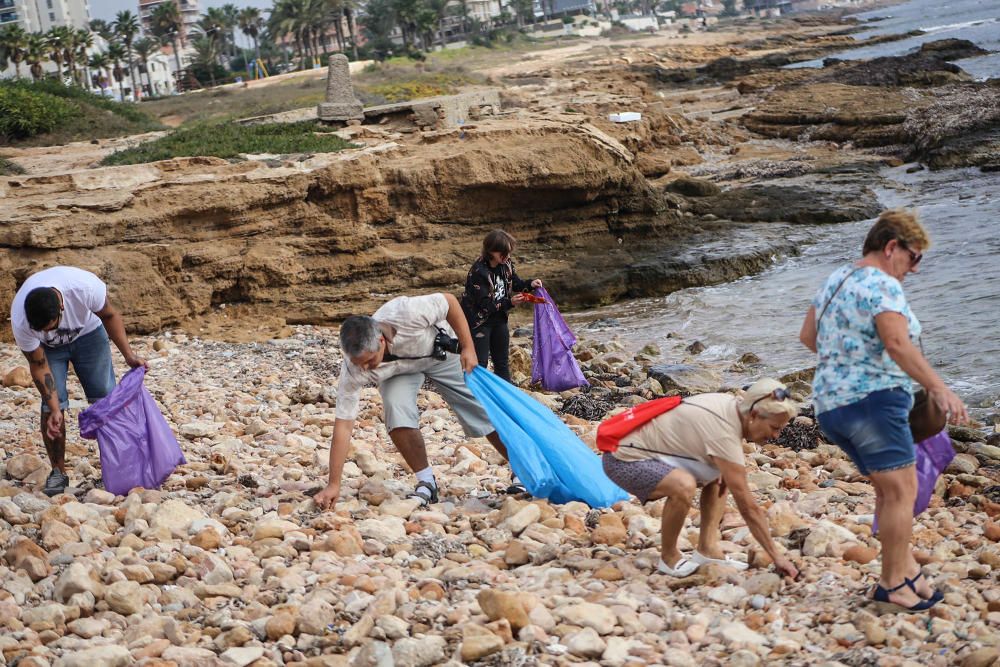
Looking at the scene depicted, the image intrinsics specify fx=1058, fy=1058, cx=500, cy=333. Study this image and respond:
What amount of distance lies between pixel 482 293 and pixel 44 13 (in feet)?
339

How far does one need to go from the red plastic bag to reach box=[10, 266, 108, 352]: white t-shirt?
3.49 m

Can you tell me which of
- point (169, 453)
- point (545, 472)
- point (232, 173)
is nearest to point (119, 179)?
point (232, 173)

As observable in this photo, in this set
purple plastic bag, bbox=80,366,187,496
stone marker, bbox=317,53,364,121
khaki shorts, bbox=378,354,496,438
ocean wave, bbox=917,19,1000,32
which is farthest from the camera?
ocean wave, bbox=917,19,1000,32

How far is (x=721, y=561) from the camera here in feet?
16.8

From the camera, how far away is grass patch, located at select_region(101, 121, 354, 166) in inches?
619

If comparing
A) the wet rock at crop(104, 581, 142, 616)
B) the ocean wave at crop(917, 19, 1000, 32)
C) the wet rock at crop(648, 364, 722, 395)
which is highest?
the ocean wave at crop(917, 19, 1000, 32)

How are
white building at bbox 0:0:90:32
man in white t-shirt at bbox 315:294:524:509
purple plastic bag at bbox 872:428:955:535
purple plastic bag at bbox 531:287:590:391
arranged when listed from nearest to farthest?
purple plastic bag at bbox 872:428:955:535, man in white t-shirt at bbox 315:294:524:509, purple plastic bag at bbox 531:287:590:391, white building at bbox 0:0:90:32

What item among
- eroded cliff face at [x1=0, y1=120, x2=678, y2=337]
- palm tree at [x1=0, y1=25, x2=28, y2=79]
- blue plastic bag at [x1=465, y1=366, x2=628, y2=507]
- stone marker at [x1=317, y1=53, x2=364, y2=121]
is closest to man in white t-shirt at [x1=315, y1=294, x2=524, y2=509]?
blue plastic bag at [x1=465, y1=366, x2=628, y2=507]

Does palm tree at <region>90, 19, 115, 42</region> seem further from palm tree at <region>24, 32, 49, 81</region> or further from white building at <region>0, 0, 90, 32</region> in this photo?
palm tree at <region>24, 32, 49, 81</region>

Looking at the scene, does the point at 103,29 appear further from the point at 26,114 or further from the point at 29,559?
the point at 29,559

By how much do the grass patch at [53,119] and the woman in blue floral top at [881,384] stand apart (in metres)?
24.5

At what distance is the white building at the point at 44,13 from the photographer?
93.4 metres

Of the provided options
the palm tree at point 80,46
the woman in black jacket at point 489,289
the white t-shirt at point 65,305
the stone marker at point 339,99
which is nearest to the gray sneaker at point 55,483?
the white t-shirt at point 65,305

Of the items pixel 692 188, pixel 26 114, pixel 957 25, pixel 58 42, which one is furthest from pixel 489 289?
pixel 957 25
